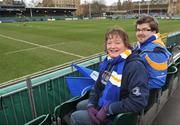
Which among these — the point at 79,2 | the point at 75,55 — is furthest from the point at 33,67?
the point at 79,2

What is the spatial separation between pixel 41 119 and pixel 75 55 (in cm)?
881

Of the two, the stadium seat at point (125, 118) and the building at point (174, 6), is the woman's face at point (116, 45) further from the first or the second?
the building at point (174, 6)

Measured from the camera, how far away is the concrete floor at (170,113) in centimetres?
328

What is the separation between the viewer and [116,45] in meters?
2.35

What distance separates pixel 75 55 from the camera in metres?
11.0

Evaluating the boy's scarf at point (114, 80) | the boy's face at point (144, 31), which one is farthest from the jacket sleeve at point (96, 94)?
the boy's face at point (144, 31)

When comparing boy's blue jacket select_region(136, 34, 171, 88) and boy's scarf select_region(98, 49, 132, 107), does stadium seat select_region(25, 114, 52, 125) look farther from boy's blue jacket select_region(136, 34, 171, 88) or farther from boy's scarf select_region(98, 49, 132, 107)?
boy's blue jacket select_region(136, 34, 171, 88)

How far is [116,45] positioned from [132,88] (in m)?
0.52

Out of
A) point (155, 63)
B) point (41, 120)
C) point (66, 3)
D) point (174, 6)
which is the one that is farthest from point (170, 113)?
point (66, 3)

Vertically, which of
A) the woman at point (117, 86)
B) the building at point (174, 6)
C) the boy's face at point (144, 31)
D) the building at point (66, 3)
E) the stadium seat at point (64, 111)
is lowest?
the stadium seat at point (64, 111)

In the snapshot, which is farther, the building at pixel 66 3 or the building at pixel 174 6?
the building at pixel 66 3

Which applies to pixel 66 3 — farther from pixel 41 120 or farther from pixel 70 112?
pixel 41 120

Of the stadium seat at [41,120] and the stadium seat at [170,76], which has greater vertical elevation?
the stadium seat at [170,76]

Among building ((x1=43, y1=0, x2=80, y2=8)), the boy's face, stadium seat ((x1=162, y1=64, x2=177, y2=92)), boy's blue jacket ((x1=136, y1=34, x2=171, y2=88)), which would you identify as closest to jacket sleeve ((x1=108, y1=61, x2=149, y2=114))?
boy's blue jacket ((x1=136, y1=34, x2=171, y2=88))
